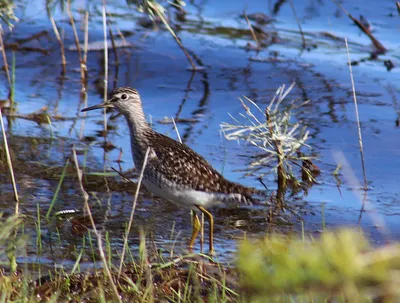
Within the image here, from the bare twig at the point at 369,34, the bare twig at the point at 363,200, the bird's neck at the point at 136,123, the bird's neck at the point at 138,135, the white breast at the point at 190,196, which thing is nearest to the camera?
the white breast at the point at 190,196

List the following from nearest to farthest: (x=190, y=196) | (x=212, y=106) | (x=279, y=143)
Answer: (x=190, y=196) < (x=279, y=143) < (x=212, y=106)

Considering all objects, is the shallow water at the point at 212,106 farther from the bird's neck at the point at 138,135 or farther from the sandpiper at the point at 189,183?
the bird's neck at the point at 138,135

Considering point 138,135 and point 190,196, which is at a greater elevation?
point 138,135

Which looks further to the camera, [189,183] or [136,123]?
[136,123]

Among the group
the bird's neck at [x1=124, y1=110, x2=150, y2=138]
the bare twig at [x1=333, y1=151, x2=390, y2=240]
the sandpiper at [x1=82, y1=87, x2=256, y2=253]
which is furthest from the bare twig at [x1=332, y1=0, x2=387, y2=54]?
the sandpiper at [x1=82, y1=87, x2=256, y2=253]

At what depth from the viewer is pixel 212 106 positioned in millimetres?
9289

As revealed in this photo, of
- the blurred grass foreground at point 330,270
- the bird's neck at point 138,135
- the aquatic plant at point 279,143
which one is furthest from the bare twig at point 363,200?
the blurred grass foreground at point 330,270

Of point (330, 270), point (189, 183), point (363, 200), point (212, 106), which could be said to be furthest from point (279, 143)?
point (330, 270)

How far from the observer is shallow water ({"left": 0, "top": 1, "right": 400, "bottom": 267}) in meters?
6.71

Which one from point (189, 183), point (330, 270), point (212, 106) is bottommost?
point (212, 106)

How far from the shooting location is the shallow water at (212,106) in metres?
6.71

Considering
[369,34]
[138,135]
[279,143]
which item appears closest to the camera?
[138,135]

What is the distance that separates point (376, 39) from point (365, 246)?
342 inches

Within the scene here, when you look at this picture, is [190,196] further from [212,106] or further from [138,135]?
[212,106]
